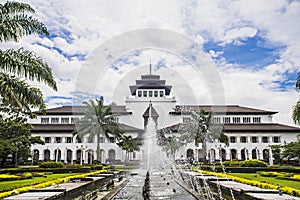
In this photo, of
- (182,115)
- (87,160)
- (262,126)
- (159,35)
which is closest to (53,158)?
(87,160)

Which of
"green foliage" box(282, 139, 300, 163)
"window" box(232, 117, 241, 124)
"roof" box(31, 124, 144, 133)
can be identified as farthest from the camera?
"window" box(232, 117, 241, 124)

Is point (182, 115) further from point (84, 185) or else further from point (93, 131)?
point (84, 185)

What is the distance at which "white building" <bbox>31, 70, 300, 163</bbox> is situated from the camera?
55.6 metres

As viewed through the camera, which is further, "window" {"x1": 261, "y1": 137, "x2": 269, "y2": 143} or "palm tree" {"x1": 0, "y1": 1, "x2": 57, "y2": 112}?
"window" {"x1": 261, "y1": 137, "x2": 269, "y2": 143}

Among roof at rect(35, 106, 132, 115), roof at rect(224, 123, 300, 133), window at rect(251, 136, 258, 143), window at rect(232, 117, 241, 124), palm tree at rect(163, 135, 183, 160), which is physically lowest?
palm tree at rect(163, 135, 183, 160)

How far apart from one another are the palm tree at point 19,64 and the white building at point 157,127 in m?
33.7

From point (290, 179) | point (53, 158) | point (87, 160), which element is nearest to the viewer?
point (290, 179)

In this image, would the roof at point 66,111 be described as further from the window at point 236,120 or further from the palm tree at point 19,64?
the palm tree at point 19,64

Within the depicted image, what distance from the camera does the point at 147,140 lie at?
58562 mm

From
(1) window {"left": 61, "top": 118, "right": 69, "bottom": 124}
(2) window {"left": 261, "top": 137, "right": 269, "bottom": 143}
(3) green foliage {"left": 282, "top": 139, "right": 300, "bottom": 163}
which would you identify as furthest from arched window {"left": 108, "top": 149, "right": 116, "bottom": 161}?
(3) green foliage {"left": 282, "top": 139, "right": 300, "bottom": 163}

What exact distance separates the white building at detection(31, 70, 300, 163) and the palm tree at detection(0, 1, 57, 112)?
111 feet

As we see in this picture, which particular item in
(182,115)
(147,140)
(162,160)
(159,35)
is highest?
(159,35)

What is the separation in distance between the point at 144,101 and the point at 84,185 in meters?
54.3

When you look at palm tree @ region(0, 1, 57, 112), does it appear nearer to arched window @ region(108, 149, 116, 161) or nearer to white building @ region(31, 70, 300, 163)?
white building @ region(31, 70, 300, 163)
